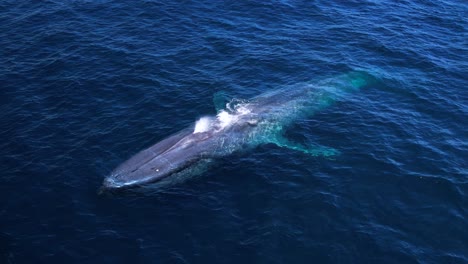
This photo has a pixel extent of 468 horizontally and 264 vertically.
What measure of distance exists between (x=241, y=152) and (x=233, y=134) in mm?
2426

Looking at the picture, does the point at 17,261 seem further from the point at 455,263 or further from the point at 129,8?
the point at 129,8

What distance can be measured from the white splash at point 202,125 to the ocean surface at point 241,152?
1329 mm

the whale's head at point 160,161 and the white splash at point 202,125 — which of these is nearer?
the whale's head at point 160,161

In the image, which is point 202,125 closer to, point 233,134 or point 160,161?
point 233,134

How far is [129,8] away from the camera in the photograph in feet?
256

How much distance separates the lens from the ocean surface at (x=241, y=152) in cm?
4031

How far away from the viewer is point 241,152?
166ft

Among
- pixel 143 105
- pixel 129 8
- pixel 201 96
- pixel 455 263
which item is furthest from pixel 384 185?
pixel 129 8

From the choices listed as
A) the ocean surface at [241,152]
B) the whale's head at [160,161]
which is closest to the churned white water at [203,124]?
the whale's head at [160,161]

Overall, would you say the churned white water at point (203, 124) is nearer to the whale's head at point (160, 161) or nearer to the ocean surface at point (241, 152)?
the whale's head at point (160, 161)

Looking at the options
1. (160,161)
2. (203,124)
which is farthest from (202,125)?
(160,161)

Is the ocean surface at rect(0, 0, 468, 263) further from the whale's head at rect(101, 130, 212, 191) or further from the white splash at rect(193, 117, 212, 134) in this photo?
the whale's head at rect(101, 130, 212, 191)

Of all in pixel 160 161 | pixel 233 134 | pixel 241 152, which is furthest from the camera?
pixel 233 134

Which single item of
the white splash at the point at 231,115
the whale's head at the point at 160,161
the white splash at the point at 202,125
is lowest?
the whale's head at the point at 160,161
